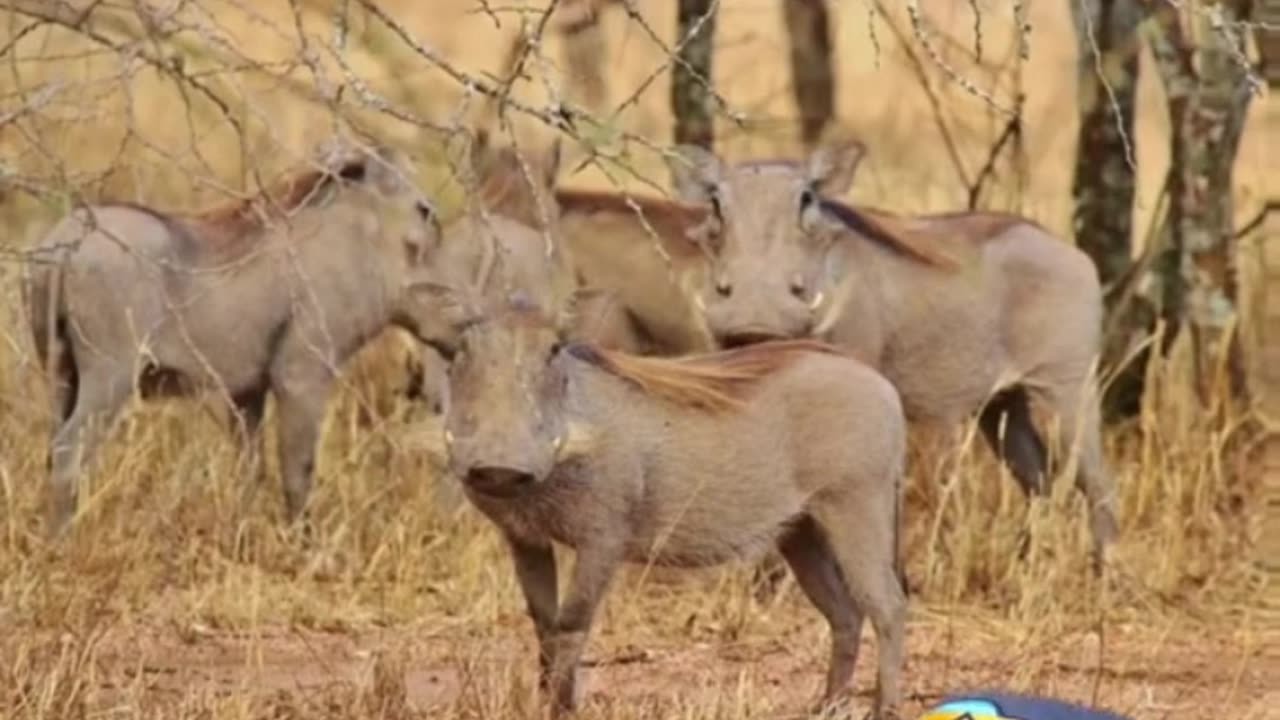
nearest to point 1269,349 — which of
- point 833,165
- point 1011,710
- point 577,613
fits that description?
point 833,165

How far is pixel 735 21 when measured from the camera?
55.3ft

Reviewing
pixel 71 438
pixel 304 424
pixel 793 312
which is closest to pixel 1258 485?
pixel 793 312

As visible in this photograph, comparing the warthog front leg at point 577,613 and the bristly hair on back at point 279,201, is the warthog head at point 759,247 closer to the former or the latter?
the bristly hair on back at point 279,201

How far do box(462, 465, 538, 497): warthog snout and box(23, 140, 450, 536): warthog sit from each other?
1804mm

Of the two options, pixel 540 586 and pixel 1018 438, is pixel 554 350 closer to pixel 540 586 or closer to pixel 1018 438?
pixel 540 586

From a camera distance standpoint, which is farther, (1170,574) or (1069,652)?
(1170,574)

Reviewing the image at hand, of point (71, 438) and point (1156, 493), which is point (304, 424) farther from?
point (1156, 493)

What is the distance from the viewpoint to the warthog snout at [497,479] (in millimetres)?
5871

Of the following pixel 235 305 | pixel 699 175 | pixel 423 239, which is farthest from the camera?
pixel 423 239

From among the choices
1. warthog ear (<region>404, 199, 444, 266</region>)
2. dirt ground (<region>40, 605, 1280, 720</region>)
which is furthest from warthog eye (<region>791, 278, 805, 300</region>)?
warthog ear (<region>404, 199, 444, 266</region>)

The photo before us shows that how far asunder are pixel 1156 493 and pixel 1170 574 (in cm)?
58

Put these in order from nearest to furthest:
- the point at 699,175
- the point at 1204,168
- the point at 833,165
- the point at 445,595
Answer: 1. the point at 445,595
2. the point at 699,175
3. the point at 833,165
4. the point at 1204,168

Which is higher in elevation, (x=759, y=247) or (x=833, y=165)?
(x=833, y=165)

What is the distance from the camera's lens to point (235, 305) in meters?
8.30
